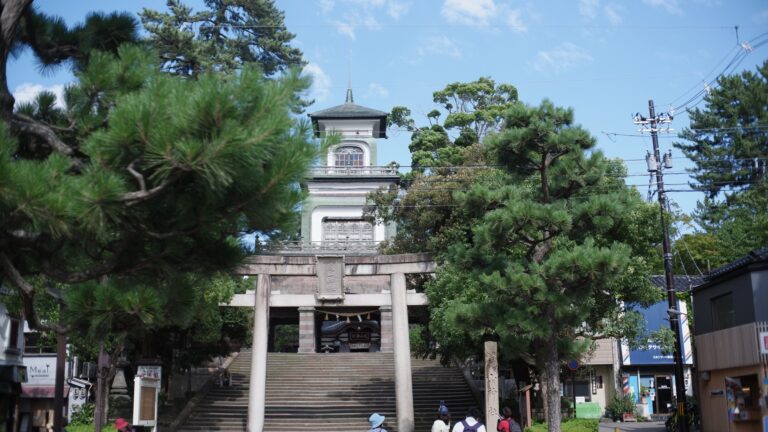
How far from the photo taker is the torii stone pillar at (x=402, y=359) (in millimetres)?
24102

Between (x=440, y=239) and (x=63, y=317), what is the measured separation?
2164 cm

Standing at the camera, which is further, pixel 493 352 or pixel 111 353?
pixel 111 353

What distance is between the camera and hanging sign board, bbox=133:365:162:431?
15570 mm

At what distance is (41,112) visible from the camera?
8.54m

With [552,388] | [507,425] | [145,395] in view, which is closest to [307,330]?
[145,395]

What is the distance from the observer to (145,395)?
52.9ft

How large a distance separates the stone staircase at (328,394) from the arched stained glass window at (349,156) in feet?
45.1

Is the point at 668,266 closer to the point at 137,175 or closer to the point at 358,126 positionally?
the point at 137,175

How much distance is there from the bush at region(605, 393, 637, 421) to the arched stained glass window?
65.2 ft

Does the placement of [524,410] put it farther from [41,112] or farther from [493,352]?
[41,112]

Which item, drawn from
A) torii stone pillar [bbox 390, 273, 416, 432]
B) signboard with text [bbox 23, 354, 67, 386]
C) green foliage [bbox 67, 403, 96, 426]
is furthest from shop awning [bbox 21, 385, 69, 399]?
torii stone pillar [bbox 390, 273, 416, 432]

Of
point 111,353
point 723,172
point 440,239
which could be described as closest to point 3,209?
point 111,353

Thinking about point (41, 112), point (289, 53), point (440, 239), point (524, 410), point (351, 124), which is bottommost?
point (524, 410)

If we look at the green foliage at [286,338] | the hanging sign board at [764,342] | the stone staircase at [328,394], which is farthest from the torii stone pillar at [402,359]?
the green foliage at [286,338]
